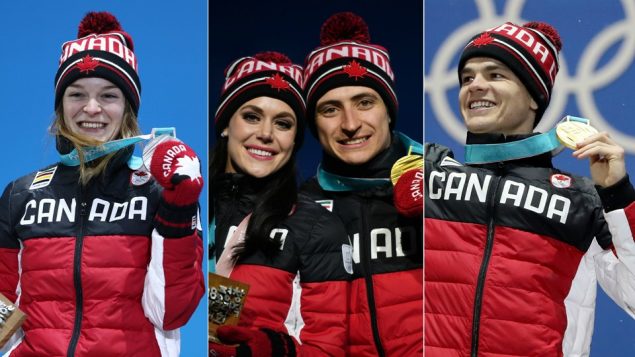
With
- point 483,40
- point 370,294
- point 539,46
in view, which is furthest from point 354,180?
point 539,46

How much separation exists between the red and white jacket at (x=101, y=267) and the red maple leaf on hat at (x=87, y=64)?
331mm

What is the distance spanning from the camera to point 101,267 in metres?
2.79

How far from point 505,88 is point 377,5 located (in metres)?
Answer: 0.51

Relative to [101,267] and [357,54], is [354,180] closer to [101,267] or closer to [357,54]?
[357,54]

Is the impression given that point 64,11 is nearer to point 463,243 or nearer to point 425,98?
point 425,98

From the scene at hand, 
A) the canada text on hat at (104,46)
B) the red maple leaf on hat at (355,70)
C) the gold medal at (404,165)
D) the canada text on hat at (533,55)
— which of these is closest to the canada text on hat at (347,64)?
the red maple leaf on hat at (355,70)

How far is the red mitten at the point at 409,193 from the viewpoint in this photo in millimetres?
2729

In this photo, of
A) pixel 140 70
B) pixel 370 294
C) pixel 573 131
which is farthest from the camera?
pixel 140 70

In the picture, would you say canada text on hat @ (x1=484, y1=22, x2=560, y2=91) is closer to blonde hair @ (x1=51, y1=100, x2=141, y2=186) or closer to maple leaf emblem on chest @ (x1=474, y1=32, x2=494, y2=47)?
maple leaf emblem on chest @ (x1=474, y1=32, x2=494, y2=47)

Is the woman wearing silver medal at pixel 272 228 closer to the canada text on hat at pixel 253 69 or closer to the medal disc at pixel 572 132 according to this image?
the canada text on hat at pixel 253 69

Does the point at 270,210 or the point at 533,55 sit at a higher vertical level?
the point at 533,55

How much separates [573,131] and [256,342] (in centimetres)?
123

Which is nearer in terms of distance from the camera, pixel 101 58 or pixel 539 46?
pixel 539 46

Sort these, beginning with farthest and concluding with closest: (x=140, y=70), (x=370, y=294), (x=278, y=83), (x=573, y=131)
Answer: (x=140, y=70) < (x=278, y=83) < (x=370, y=294) < (x=573, y=131)
